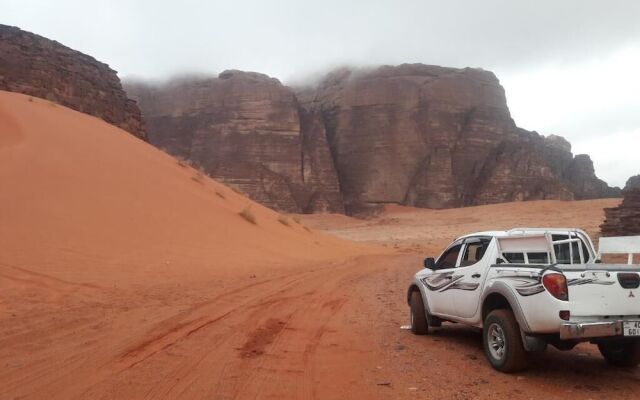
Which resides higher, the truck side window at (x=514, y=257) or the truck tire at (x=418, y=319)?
the truck side window at (x=514, y=257)

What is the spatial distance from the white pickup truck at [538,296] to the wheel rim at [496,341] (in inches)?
0.4

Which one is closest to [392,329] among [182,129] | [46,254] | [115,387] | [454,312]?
[454,312]

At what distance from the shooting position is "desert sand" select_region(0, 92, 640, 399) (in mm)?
5277

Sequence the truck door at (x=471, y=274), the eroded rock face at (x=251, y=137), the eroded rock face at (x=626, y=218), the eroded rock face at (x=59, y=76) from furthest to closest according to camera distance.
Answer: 1. the eroded rock face at (x=251, y=137)
2. the eroded rock face at (x=59, y=76)
3. the eroded rock face at (x=626, y=218)
4. the truck door at (x=471, y=274)

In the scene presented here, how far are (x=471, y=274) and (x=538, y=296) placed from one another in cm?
135

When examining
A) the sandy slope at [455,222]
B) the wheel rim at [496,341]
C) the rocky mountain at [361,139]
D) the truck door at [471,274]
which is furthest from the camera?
the rocky mountain at [361,139]

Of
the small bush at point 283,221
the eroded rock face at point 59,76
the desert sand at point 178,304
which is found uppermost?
the eroded rock face at point 59,76

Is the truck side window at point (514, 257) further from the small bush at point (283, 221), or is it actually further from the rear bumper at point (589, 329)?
the small bush at point (283, 221)

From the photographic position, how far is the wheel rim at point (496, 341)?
5.76m

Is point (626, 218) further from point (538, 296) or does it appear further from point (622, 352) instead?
point (538, 296)

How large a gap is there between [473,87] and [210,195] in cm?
5970

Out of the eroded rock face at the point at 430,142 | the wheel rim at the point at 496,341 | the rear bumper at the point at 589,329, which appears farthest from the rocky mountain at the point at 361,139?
the rear bumper at the point at 589,329

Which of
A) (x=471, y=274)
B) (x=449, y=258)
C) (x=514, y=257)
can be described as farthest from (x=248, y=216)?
(x=514, y=257)

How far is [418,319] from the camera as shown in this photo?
7.86m
